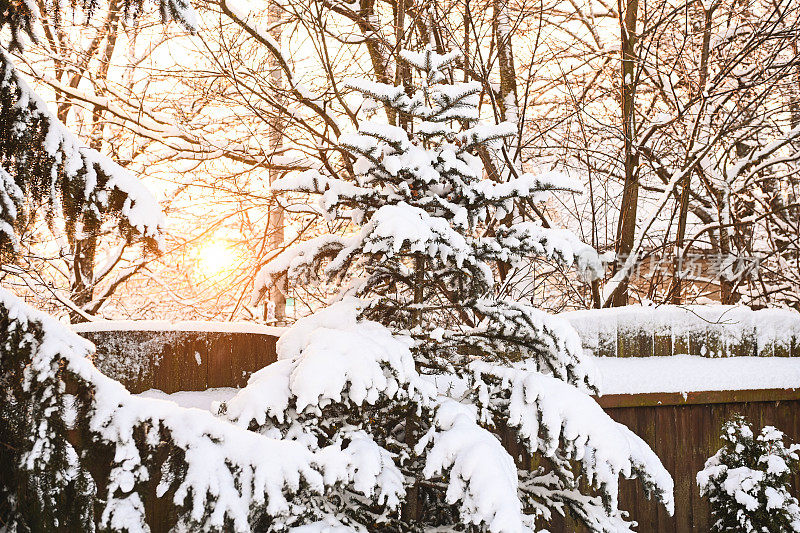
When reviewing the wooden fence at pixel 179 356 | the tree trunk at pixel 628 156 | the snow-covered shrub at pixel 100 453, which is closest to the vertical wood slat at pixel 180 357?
the wooden fence at pixel 179 356

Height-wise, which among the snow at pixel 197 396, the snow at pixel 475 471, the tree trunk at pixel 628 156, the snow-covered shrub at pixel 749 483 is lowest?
the snow-covered shrub at pixel 749 483

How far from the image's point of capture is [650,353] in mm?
3855

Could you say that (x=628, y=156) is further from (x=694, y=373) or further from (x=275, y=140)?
(x=275, y=140)

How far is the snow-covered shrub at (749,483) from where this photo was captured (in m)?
3.17

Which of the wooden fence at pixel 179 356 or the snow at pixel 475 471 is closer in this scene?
the snow at pixel 475 471

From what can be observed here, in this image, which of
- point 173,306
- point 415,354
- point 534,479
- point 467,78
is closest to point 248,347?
point 415,354

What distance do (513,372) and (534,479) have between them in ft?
2.43

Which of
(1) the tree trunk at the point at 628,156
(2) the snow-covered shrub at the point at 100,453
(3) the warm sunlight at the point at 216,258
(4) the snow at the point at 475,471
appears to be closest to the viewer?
(2) the snow-covered shrub at the point at 100,453

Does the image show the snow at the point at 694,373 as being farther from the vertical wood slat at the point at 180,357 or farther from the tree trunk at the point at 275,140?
the vertical wood slat at the point at 180,357

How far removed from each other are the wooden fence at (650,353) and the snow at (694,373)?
0.04 meters

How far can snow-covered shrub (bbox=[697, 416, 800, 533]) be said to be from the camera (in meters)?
3.17

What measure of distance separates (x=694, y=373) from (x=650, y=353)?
0.28 meters

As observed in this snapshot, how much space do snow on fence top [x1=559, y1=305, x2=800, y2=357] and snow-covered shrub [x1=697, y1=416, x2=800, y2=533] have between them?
58cm

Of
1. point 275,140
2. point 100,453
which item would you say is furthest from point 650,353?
point 275,140
